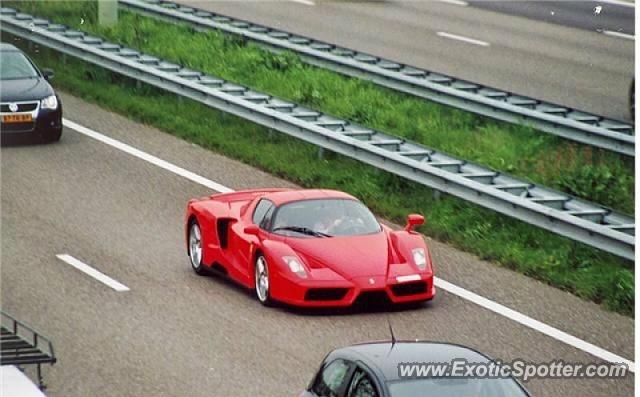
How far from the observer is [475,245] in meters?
20.2

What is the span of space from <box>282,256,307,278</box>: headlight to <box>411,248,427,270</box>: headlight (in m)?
1.21

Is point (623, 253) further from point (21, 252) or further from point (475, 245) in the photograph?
point (21, 252)

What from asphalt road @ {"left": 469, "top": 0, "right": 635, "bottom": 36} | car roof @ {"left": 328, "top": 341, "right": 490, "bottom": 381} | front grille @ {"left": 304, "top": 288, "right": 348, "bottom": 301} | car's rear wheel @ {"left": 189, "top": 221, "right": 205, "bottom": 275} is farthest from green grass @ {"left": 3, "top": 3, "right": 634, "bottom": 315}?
asphalt road @ {"left": 469, "top": 0, "right": 635, "bottom": 36}

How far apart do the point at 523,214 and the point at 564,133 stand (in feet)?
14.2

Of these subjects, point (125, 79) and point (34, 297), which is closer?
point (34, 297)

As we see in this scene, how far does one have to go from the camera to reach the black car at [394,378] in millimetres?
11781

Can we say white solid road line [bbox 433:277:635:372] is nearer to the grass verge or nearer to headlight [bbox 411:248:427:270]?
headlight [bbox 411:248:427:270]

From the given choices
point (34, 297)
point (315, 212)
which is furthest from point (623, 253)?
point (34, 297)

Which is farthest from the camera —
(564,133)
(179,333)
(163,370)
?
(564,133)

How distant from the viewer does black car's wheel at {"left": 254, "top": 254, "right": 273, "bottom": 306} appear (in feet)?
58.5

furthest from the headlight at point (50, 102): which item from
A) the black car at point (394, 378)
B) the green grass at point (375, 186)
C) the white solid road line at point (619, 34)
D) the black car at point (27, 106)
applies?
the black car at point (394, 378)

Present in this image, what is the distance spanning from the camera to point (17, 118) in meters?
26.0

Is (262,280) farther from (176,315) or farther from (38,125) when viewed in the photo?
(38,125)

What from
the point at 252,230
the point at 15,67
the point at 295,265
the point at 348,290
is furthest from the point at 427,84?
the point at 348,290
